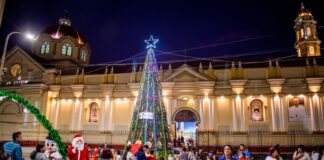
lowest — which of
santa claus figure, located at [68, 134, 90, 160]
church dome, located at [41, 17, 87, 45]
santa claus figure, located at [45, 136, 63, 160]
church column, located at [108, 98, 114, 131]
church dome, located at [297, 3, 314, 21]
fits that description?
santa claus figure, located at [45, 136, 63, 160]

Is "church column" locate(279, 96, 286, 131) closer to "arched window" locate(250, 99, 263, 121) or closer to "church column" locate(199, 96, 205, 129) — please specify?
"arched window" locate(250, 99, 263, 121)

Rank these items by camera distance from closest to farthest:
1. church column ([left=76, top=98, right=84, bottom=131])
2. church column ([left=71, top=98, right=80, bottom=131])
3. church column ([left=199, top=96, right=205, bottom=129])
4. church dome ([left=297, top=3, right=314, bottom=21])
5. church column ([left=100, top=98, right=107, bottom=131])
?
church column ([left=199, top=96, right=205, bottom=129])
church column ([left=100, top=98, right=107, bottom=131])
church column ([left=76, top=98, right=84, bottom=131])
church column ([left=71, top=98, right=80, bottom=131])
church dome ([left=297, top=3, right=314, bottom=21])

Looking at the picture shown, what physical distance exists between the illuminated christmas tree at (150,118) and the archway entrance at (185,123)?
515 inches

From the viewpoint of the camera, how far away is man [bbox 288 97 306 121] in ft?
94.6

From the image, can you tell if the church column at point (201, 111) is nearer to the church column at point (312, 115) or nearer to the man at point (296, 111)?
the man at point (296, 111)

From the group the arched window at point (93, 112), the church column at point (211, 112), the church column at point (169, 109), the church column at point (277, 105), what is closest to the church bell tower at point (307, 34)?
the church column at point (277, 105)

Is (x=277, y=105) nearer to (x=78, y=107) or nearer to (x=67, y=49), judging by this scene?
(x=78, y=107)

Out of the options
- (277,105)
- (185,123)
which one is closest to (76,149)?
(185,123)

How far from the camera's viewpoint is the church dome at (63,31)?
4362cm

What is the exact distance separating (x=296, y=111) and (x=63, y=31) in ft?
116

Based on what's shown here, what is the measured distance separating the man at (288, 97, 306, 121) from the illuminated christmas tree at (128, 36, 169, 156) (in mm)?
16897

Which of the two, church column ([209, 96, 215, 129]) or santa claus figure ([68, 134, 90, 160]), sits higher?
church column ([209, 96, 215, 129])

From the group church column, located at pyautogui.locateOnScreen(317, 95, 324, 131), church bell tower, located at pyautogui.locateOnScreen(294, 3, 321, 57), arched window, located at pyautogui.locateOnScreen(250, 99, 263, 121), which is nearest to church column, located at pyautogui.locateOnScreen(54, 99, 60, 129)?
arched window, located at pyautogui.locateOnScreen(250, 99, 263, 121)

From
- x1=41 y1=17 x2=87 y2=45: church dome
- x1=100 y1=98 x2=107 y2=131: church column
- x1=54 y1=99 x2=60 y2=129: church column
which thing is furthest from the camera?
x1=41 y1=17 x2=87 y2=45: church dome
